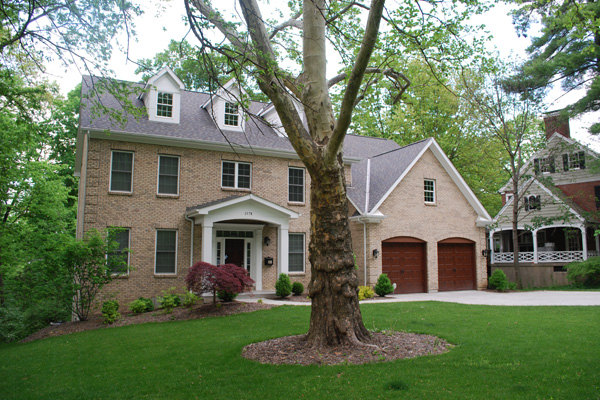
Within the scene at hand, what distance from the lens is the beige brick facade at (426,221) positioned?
1897 cm

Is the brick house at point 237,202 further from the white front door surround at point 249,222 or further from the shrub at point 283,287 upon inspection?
the shrub at point 283,287

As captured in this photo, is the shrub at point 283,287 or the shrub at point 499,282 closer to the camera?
the shrub at point 283,287

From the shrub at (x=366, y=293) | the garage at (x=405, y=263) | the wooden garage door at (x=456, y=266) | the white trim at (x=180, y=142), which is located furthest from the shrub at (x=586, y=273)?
the white trim at (x=180, y=142)

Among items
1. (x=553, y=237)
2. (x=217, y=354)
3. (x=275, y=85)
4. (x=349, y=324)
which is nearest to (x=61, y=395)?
(x=217, y=354)

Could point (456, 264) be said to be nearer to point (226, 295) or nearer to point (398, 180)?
point (398, 180)

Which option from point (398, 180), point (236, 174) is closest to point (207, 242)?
point (236, 174)

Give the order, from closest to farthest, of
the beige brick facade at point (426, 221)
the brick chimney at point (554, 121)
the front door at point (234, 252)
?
the front door at point (234, 252), the beige brick facade at point (426, 221), the brick chimney at point (554, 121)

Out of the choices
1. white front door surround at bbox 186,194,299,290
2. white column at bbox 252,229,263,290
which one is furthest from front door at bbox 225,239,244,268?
white column at bbox 252,229,263,290

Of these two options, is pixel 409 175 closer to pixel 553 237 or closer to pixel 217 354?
pixel 217 354

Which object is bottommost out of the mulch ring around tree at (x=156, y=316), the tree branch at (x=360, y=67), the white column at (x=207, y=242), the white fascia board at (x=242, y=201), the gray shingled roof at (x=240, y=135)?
the mulch ring around tree at (x=156, y=316)

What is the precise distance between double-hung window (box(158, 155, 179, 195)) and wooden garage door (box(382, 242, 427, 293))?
9.13m

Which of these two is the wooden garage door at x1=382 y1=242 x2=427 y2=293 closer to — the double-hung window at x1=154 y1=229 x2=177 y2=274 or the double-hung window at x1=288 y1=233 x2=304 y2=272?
the double-hung window at x1=288 y1=233 x2=304 y2=272

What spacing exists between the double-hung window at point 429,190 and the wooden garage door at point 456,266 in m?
2.15

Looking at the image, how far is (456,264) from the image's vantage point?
21.3 meters
